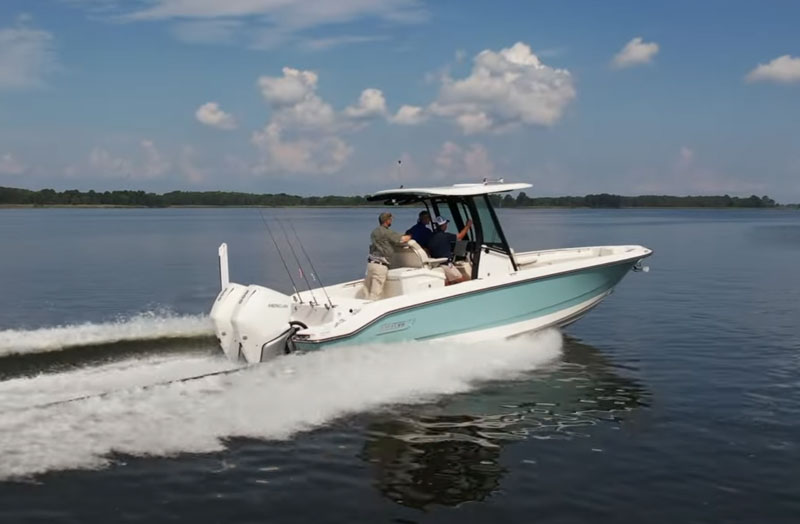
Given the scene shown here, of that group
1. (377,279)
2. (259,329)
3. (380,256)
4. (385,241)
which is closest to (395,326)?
(377,279)

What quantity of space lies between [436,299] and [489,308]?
103 centimetres

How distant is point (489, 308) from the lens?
10953 millimetres

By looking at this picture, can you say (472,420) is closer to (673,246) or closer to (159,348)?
(159,348)

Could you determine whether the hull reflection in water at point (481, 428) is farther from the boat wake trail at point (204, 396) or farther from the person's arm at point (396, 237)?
the person's arm at point (396, 237)

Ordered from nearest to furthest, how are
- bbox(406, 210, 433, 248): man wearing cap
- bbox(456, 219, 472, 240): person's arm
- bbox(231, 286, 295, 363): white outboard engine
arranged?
bbox(231, 286, 295, 363): white outboard engine, bbox(456, 219, 472, 240): person's arm, bbox(406, 210, 433, 248): man wearing cap

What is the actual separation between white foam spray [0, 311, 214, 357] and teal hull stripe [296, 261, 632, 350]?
3492mm

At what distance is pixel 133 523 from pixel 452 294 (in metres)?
5.39

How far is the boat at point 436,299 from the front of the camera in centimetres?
979

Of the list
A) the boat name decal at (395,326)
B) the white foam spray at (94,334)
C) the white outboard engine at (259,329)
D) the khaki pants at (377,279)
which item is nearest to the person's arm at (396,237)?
the khaki pants at (377,279)

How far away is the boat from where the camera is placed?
979 cm

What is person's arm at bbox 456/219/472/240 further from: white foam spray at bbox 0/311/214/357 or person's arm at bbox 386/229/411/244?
white foam spray at bbox 0/311/214/357

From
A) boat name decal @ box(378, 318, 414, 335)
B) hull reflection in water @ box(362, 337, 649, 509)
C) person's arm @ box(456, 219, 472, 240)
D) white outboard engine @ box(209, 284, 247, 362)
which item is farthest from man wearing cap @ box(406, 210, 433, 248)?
white outboard engine @ box(209, 284, 247, 362)

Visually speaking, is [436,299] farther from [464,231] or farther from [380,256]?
[464,231]

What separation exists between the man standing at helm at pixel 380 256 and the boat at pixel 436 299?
182mm
